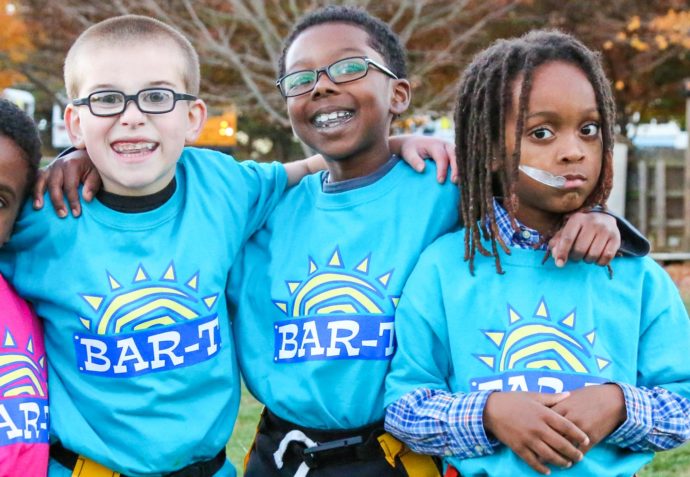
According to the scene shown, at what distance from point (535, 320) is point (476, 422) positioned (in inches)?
12.6

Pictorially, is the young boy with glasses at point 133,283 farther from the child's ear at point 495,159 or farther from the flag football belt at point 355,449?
the child's ear at point 495,159

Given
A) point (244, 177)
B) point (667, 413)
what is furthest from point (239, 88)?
point (667, 413)

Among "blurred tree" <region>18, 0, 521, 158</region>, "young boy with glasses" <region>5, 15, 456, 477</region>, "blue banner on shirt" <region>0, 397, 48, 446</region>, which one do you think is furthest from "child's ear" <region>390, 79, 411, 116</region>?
"blurred tree" <region>18, 0, 521, 158</region>

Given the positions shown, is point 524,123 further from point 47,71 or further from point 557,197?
point 47,71

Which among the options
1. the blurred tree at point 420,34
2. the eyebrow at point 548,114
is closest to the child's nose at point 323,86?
the eyebrow at point 548,114

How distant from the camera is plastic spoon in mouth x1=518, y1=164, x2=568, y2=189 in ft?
8.35

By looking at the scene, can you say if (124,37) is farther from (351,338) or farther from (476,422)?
(476,422)

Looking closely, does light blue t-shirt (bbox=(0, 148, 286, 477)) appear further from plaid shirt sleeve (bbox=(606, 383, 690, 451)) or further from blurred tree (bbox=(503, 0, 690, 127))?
blurred tree (bbox=(503, 0, 690, 127))

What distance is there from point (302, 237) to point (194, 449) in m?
0.72

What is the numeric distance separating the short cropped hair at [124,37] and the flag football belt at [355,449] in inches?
45.0

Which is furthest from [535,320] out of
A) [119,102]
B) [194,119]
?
[119,102]

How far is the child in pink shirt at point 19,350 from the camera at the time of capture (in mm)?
2535

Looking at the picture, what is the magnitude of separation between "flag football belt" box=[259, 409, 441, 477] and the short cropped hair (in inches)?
45.0

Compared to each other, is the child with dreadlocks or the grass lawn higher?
the child with dreadlocks
